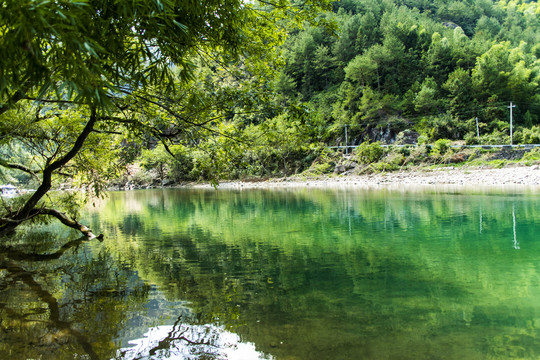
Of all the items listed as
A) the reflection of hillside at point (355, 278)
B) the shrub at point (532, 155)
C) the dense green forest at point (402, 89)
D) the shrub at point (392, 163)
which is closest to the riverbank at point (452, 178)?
the shrub at point (392, 163)

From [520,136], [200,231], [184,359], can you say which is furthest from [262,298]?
[520,136]

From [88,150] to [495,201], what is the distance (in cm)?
2256

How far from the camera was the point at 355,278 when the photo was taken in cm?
860

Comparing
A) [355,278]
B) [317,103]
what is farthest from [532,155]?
[317,103]

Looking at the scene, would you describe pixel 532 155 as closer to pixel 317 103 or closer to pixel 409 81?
pixel 409 81

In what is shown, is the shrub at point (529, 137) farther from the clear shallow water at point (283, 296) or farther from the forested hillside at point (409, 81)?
the clear shallow water at point (283, 296)

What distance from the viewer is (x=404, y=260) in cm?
1018

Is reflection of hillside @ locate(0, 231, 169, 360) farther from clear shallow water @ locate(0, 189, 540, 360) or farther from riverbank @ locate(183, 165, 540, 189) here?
riverbank @ locate(183, 165, 540, 189)

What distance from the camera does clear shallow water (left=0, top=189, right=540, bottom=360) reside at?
5.26 meters

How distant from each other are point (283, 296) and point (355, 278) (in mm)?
2097

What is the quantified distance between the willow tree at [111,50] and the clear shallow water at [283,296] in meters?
2.72

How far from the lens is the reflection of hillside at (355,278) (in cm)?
559

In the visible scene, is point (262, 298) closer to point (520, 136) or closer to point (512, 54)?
point (520, 136)

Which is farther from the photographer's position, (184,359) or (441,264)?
(441,264)
